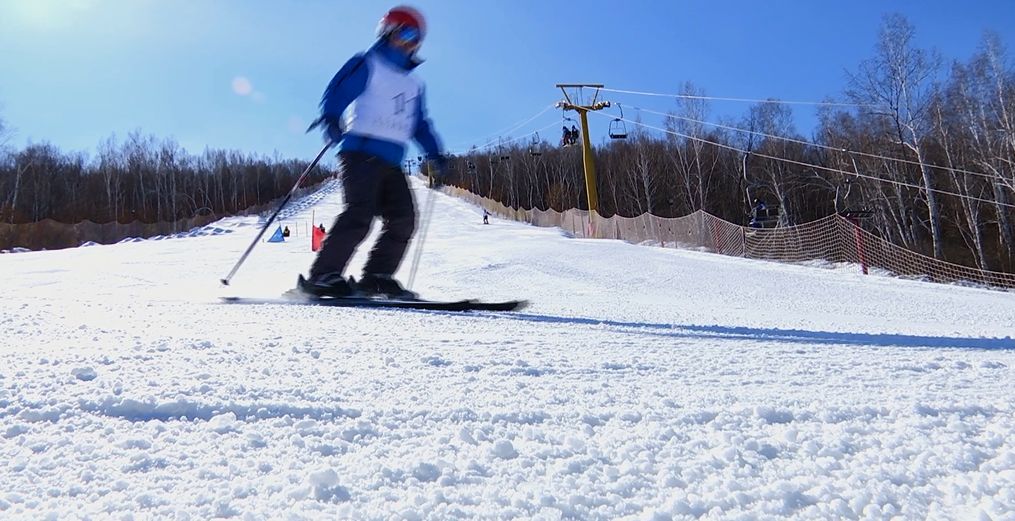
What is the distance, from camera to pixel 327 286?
3.23 metres

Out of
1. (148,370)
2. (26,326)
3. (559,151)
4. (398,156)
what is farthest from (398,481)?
(559,151)

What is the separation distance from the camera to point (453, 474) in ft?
2.77

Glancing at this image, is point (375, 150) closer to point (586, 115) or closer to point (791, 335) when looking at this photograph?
point (791, 335)

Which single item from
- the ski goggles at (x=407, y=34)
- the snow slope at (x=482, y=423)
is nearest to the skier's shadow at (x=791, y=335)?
the snow slope at (x=482, y=423)

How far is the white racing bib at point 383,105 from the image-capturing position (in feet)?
11.0

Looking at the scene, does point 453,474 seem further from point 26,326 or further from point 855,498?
point 26,326

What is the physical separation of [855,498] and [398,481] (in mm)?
653

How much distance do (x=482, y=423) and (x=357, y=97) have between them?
9.07 ft

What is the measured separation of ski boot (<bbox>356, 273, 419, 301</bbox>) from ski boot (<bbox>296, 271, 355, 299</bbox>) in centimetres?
14

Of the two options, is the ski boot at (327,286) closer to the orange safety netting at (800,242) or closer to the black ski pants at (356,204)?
the black ski pants at (356,204)

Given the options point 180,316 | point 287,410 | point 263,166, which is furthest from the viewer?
point 263,166

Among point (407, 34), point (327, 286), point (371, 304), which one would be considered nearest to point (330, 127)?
point (407, 34)

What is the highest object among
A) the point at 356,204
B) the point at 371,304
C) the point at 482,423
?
the point at 356,204

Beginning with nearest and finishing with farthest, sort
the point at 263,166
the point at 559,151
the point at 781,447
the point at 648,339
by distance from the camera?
the point at 781,447 → the point at 648,339 → the point at 559,151 → the point at 263,166
